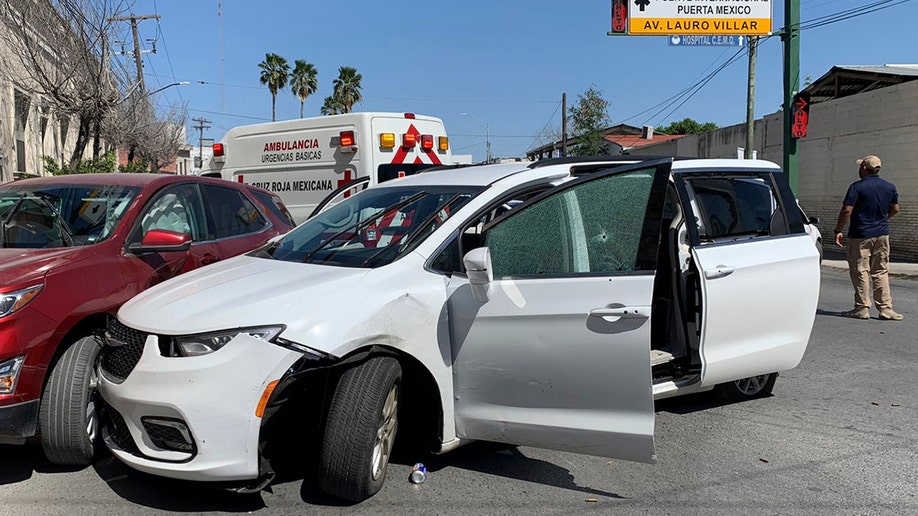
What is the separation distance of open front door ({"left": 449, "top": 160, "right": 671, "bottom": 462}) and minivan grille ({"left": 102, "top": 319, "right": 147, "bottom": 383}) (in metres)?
1.60

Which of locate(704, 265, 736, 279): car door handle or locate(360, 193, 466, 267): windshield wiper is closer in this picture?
locate(360, 193, 466, 267): windshield wiper

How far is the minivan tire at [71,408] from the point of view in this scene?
379 cm

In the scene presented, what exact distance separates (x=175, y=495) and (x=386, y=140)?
22.0 ft

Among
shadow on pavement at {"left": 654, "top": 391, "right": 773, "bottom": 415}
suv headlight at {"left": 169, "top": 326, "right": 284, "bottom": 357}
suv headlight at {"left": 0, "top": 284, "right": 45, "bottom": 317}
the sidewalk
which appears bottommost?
shadow on pavement at {"left": 654, "top": 391, "right": 773, "bottom": 415}

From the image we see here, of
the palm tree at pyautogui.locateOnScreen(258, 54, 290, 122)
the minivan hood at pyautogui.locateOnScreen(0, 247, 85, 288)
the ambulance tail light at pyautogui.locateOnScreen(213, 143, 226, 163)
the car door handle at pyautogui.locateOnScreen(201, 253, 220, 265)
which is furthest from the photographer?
the palm tree at pyautogui.locateOnScreen(258, 54, 290, 122)

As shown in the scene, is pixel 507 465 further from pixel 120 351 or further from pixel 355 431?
pixel 120 351

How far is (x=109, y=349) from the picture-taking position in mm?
3684

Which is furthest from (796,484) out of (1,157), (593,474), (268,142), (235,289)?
(1,157)

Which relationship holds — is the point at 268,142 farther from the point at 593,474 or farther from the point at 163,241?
the point at 593,474

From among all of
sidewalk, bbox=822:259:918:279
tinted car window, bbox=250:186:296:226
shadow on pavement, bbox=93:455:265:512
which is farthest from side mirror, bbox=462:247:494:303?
sidewalk, bbox=822:259:918:279

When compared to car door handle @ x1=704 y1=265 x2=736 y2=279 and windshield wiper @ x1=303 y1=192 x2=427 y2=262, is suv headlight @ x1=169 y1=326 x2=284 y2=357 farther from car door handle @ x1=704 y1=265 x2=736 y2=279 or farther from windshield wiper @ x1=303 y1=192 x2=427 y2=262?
car door handle @ x1=704 y1=265 x2=736 y2=279

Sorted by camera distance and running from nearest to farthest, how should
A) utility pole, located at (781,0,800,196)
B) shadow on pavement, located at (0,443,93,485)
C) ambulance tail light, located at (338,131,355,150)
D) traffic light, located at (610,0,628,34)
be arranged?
shadow on pavement, located at (0,443,93,485), ambulance tail light, located at (338,131,355,150), utility pole, located at (781,0,800,196), traffic light, located at (610,0,628,34)

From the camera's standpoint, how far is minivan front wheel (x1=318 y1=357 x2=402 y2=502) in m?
3.31

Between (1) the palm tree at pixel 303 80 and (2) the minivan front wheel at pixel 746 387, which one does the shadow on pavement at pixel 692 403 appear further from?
(1) the palm tree at pixel 303 80
